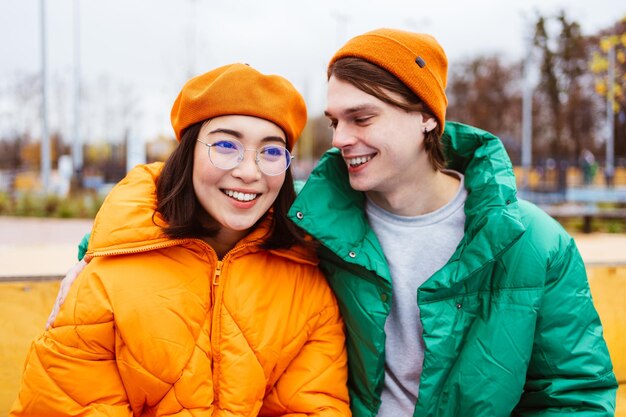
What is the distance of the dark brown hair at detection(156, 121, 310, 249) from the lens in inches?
83.8

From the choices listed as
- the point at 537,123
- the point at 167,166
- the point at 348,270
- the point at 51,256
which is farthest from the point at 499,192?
the point at 537,123

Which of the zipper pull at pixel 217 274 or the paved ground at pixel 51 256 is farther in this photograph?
the paved ground at pixel 51 256

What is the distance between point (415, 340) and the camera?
2305 mm

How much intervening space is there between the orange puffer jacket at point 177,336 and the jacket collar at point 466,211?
0.20m

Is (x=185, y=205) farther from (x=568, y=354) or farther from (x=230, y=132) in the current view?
(x=568, y=354)

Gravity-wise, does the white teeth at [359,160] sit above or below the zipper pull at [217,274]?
above

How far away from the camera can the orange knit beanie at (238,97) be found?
2.09 m

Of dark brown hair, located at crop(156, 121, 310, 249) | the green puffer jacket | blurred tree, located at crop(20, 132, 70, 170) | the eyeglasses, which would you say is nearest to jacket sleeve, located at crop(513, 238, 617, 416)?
the green puffer jacket

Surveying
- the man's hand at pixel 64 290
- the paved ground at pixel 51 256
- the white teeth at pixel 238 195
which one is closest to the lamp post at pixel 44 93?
the paved ground at pixel 51 256

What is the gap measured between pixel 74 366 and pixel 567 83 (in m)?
21.3

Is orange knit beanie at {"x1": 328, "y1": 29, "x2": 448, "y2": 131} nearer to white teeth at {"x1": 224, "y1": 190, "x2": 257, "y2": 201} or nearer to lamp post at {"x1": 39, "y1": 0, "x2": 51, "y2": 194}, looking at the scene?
white teeth at {"x1": 224, "y1": 190, "x2": 257, "y2": 201}

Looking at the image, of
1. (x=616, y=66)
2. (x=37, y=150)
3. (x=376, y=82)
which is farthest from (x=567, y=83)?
(x=37, y=150)

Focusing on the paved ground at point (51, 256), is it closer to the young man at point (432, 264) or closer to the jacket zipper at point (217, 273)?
the young man at point (432, 264)

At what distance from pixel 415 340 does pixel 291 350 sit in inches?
21.0
